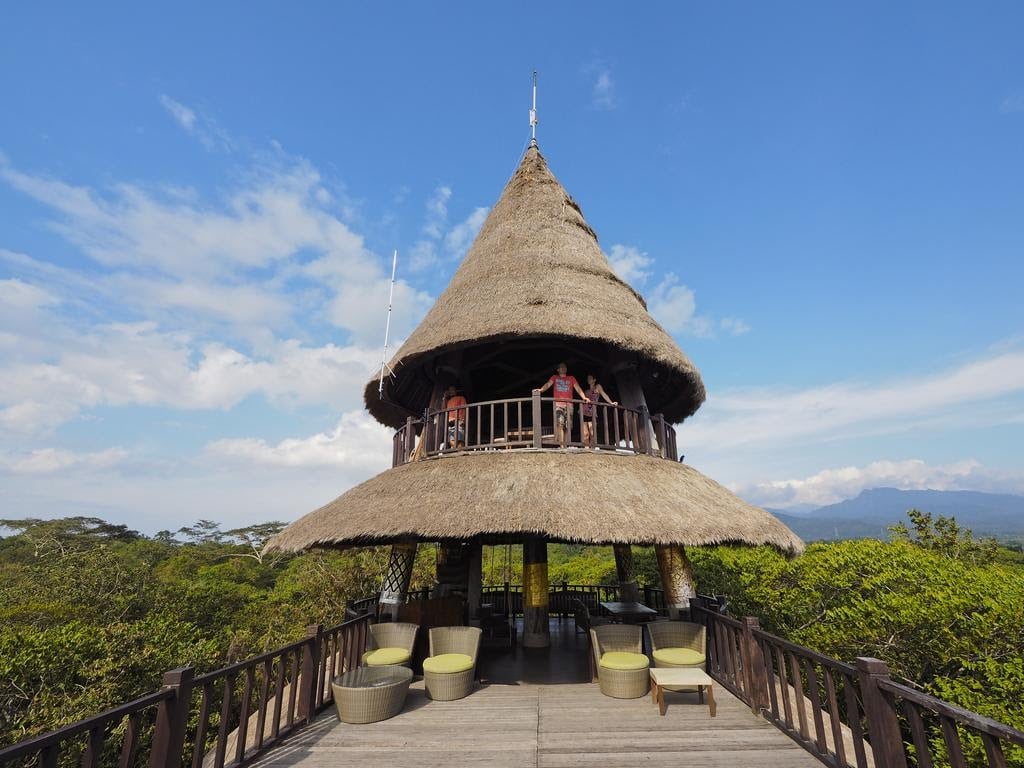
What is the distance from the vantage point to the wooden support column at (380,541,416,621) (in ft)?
30.3

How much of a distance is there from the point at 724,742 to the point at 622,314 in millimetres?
6692

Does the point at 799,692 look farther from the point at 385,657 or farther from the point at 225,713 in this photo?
the point at 225,713

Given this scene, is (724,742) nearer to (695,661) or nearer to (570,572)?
(695,661)

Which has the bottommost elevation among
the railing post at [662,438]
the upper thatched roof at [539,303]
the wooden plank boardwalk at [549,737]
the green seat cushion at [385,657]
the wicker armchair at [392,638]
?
the wooden plank boardwalk at [549,737]

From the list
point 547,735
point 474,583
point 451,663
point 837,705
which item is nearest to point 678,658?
point 837,705

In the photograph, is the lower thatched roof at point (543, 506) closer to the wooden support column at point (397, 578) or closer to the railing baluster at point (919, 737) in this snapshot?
the wooden support column at point (397, 578)

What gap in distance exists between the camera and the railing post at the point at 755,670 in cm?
591

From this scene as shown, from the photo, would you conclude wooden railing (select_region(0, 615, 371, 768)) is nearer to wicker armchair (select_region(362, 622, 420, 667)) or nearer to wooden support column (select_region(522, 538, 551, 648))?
wicker armchair (select_region(362, 622, 420, 667))

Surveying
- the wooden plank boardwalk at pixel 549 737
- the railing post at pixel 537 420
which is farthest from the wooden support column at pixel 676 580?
the railing post at pixel 537 420

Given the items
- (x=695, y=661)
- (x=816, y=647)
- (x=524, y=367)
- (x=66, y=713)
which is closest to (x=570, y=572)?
(x=816, y=647)

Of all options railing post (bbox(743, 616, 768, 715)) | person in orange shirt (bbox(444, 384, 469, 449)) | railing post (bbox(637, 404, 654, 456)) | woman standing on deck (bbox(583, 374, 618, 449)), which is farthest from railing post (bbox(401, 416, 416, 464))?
railing post (bbox(743, 616, 768, 715))

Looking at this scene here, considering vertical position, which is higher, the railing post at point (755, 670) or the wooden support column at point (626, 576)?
the wooden support column at point (626, 576)

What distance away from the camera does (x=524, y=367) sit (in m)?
13.3

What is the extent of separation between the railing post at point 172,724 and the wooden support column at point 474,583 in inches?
246
